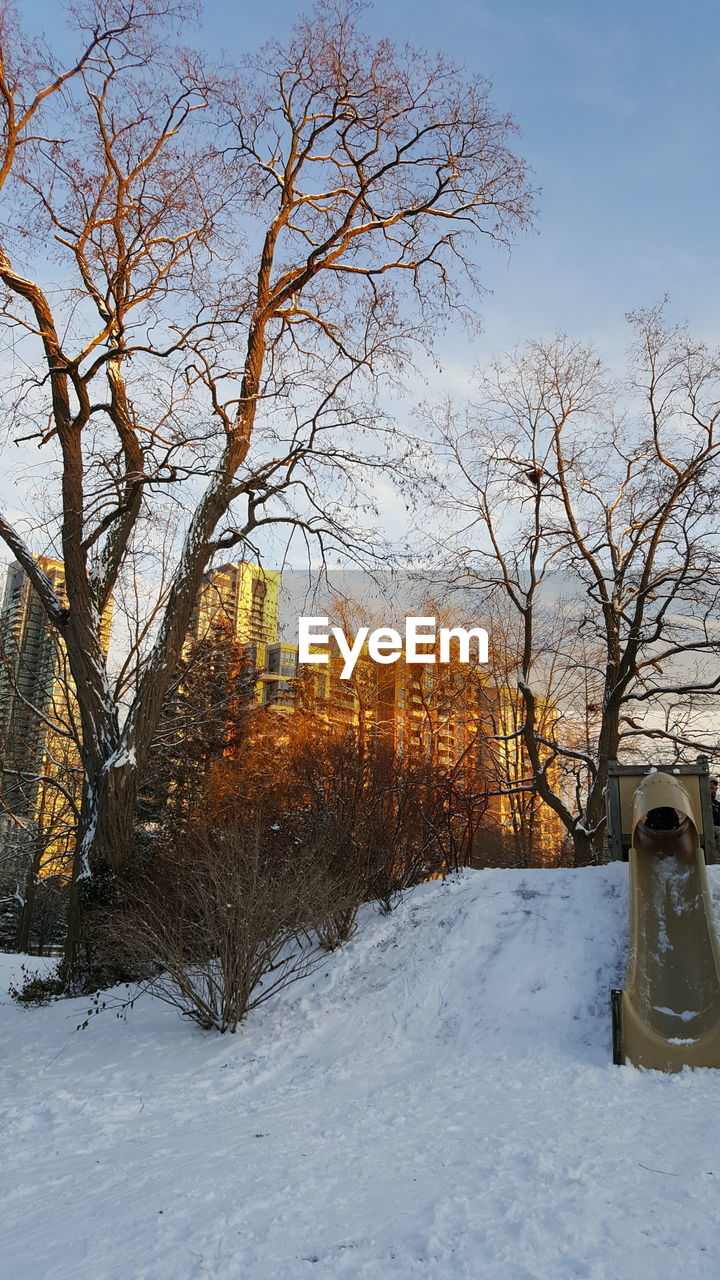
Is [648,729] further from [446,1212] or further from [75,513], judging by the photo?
[446,1212]

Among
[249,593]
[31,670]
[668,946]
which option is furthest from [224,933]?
[31,670]

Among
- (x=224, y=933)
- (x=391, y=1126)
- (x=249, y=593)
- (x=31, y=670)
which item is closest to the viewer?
(x=391, y=1126)

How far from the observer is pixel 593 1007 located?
7.34 meters

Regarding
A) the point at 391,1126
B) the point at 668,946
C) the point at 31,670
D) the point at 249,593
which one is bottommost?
the point at 391,1126

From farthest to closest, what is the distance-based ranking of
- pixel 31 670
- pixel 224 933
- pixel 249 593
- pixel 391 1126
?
pixel 31 670 < pixel 249 593 < pixel 224 933 < pixel 391 1126

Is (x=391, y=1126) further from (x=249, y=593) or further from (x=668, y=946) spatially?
(x=249, y=593)

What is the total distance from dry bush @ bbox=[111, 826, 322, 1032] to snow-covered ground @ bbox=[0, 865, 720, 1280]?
0.31 meters

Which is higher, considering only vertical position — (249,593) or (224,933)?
(249,593)

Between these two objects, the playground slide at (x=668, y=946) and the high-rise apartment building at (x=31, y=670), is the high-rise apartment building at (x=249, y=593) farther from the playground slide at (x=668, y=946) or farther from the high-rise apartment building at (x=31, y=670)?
the playground slide at (x=668, y=946)

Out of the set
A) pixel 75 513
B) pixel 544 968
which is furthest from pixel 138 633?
pixel 544 968

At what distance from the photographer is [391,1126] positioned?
5.25 m

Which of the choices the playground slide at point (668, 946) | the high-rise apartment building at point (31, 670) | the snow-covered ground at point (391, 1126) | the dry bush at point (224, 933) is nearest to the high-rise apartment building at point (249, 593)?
the high-rise apartment building at point (31, 670)

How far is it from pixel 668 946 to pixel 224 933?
13.6 ft

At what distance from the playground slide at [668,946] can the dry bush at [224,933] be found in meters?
3.16
